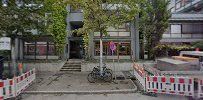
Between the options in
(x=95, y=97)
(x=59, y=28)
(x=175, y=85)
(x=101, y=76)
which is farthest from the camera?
(x=59, y=28)

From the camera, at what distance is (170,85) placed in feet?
38.0

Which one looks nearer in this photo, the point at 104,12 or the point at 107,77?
the point at 107,77

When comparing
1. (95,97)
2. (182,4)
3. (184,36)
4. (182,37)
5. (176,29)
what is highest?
(182,4)

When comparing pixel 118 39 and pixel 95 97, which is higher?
pixel 118 39

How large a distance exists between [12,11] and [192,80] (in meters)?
13.7

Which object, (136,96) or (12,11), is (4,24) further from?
(136,96)

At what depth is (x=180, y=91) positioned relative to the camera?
11.4 m

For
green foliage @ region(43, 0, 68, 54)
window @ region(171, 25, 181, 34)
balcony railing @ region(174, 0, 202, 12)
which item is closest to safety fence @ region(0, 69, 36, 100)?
green foliage @ region(43, 0, 68, 54)

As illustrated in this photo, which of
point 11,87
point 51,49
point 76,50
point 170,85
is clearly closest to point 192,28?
point 76,50

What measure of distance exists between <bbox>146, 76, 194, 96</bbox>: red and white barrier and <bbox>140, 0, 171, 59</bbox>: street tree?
14.8 metres

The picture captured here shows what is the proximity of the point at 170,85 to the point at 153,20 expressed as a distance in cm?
1633

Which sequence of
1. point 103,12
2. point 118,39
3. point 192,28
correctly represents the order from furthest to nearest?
1. point 192,28
2. point 118,39
3. point 103,12

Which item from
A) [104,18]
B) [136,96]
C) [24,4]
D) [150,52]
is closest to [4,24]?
[24,4]

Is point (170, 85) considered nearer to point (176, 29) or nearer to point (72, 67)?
point (72, 67)
